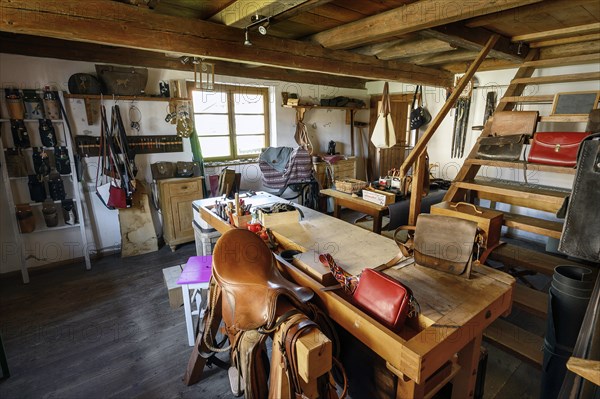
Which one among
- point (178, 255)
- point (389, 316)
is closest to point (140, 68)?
point (178, 255)

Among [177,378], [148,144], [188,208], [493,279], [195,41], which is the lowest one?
[177,378]

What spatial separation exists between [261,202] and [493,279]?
180 cm

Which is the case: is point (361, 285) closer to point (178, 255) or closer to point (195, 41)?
point (195, 41)

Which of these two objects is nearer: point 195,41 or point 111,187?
point 195,41

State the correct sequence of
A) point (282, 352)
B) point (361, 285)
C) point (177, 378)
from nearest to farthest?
1. point (282, 352)
2. point (361, 285)
3. point (177, 378)

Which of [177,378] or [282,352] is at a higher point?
[282,352]

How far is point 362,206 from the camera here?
3.16m

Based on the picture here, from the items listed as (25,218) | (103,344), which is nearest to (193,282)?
(103,344)

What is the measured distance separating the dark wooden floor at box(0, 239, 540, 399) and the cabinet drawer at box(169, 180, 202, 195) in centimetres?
105

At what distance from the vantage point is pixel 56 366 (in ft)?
6.85

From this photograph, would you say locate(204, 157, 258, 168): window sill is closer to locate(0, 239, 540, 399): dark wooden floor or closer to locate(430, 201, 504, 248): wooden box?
locate(0, 239, 540, 399): dark wooden floor

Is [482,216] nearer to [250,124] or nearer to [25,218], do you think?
[250,124]

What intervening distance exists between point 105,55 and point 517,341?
4.75 metres

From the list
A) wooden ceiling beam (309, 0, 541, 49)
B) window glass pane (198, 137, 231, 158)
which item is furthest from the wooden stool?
window glass pane (198, 137, 231, 158)
